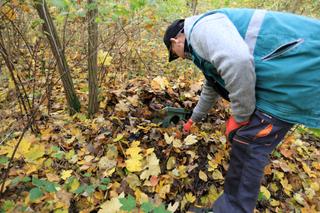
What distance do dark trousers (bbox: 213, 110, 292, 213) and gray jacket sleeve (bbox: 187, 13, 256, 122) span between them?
5.1 inches

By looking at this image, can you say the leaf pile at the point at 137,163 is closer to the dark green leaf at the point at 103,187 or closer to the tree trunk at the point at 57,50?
the dark green leaf at the point at 103,187

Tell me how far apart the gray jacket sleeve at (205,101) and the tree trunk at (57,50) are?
1.21m

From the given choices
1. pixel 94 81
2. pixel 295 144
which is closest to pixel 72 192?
pixel 94 81

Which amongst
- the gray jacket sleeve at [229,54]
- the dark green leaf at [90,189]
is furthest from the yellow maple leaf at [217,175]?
the dark green leaf at [90,189]

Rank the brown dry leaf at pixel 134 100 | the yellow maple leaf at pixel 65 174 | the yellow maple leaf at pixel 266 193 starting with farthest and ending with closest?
1. the brown dry leaf at pixel 134 100
2. the yellow maple leaf at pixel 266 193
3. the yellow maple leaf at pixel 65 174

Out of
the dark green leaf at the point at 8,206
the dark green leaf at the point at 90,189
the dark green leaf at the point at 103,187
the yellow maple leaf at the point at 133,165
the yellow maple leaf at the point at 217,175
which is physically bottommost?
the yellow maple leaf at the point at 217,175

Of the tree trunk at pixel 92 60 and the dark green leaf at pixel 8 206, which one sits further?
the tree trunk at pixel 92 60

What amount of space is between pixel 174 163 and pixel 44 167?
108cm

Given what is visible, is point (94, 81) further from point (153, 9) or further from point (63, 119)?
point (153, 9)

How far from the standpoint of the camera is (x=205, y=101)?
258 cm

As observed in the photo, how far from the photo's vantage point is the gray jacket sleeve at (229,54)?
1.61 meters

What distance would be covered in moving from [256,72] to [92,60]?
1768mm

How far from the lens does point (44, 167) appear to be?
7.61 feet

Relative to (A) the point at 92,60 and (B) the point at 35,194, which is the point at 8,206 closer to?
(B) the point at 35,194
